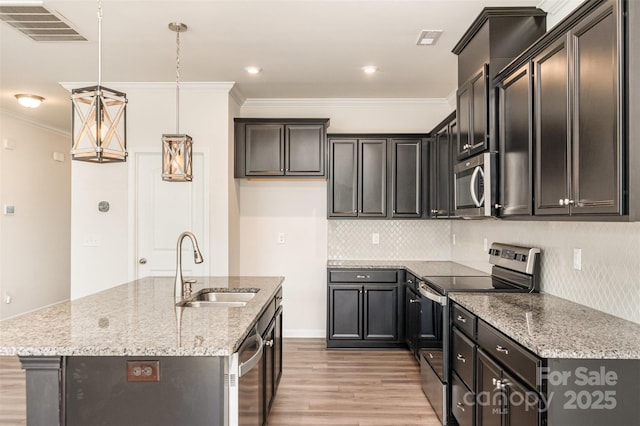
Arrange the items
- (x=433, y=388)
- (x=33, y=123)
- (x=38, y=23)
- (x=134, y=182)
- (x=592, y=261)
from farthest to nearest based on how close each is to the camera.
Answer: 1. (x=33, y=123)
2. (x=134, y=182)
3. (x=433, y=388)
4. (x=38, y=23)
5. (x=592, y=261)

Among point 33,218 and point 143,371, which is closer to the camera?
point 143,371

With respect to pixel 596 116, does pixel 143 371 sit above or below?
below

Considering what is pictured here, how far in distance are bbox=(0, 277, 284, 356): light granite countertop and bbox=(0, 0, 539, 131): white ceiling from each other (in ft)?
6.17

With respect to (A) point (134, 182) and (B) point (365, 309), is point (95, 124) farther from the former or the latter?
(B) point (365, 309)

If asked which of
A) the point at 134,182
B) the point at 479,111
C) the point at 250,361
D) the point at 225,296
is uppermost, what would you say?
the point at 479,111

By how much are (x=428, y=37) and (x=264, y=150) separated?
216cm

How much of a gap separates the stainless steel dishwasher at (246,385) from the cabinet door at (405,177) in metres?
2.78

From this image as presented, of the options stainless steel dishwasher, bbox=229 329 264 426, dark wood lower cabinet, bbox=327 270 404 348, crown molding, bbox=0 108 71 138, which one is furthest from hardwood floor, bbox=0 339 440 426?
crown molding, bbox=0 108 71 138

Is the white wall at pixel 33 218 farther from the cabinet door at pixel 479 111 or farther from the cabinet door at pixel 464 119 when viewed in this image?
the cabinet door at pixel 479 111

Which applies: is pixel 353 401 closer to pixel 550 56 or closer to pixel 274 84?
pixel 550 56

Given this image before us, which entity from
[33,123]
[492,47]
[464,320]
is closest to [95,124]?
[464,320]

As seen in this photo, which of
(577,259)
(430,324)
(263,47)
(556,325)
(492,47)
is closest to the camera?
(556,325)

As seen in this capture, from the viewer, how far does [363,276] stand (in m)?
4.52

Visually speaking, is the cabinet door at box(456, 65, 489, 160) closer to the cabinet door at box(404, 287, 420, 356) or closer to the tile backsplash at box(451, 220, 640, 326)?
the tile backsplash at box(451, 220, 640, 326)
